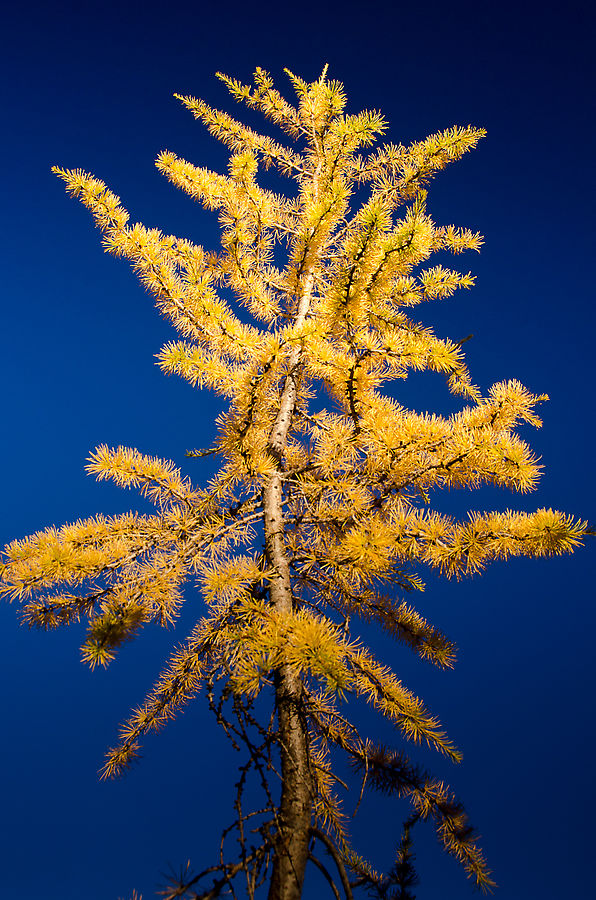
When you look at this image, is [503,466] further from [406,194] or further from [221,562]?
[406,194]

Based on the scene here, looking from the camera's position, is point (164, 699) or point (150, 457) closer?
point (164, 699)

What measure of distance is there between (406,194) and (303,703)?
2826 millimetres

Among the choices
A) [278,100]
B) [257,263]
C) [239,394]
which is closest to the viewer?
[239,394]

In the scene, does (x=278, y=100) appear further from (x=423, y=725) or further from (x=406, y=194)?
(x=423, y=725)

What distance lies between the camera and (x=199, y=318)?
2234 mm

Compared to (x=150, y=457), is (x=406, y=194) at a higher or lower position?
higher

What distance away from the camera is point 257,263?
9.57 feet

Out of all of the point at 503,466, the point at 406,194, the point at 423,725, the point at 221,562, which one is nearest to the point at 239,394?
the point at 221,562

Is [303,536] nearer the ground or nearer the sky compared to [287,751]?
nearer the sky

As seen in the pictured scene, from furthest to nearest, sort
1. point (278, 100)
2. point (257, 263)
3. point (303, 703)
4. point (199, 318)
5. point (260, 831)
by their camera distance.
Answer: point (278, 100) → point (257, 263) → point (199, 318) → point (303, 703) → point (260, 831)

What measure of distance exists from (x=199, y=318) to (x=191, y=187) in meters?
1.14

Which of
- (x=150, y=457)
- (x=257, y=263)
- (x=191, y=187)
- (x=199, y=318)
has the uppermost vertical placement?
(x=191, y=187)

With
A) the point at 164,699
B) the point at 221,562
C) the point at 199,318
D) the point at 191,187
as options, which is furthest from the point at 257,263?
the point at 164,699

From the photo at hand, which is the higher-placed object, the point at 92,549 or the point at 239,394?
the point at 239,394
